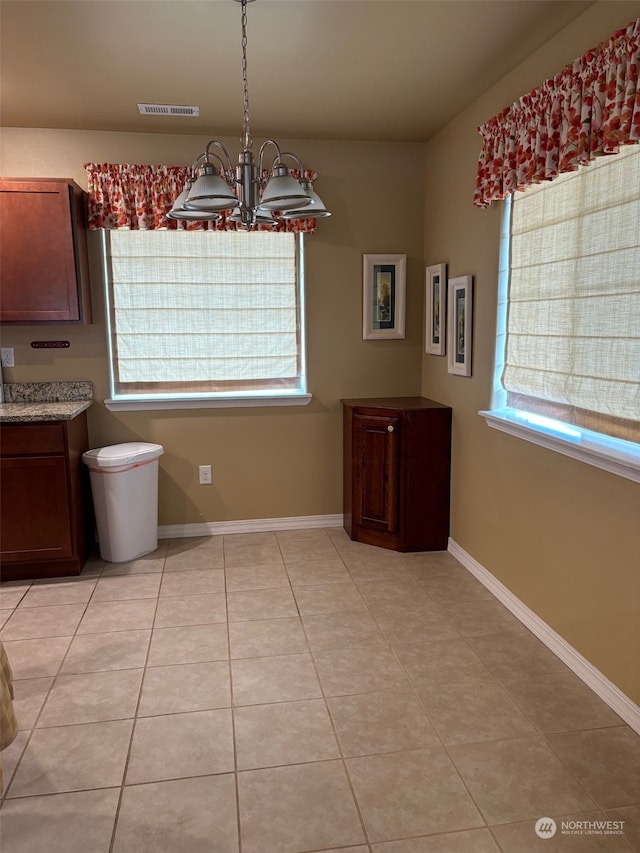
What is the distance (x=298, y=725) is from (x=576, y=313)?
191 centimetres

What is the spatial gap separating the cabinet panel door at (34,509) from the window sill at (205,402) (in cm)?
66

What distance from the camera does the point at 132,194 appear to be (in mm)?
3768

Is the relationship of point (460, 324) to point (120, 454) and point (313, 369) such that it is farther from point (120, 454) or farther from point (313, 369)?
point (120, 454)

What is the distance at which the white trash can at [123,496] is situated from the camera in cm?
368

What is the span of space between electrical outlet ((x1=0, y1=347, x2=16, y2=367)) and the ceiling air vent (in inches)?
62.7

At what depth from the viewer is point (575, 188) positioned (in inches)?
99.0

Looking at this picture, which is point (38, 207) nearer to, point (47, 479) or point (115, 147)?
point (115, 147)

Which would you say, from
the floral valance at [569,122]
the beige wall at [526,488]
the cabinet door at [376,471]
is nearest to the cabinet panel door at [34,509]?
the cabinet door at [376,471]

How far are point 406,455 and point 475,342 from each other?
0.78 meters

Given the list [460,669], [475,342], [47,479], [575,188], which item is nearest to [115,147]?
[47,479]

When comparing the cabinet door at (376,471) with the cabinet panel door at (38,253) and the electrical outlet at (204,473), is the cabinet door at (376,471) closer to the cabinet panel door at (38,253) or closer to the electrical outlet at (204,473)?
the electrical outlet at (204,473)

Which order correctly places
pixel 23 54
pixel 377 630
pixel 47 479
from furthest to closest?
pixel 47 479
pixel 377 630
pixel 23 54

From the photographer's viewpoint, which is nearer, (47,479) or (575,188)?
(575,188)

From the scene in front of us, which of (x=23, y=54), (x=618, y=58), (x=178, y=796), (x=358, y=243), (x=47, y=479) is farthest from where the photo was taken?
(x=358, y=243)
